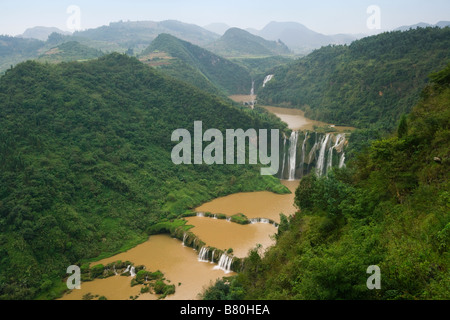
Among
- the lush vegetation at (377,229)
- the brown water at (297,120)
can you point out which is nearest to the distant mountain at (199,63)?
the brown water at (297,120)

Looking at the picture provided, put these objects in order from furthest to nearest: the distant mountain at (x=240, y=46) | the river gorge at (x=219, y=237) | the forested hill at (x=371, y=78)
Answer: the distant mountain at (x=240, y=46) → the forested hill at (x=371, y=78) → the river gorge at (x=219, y=237)

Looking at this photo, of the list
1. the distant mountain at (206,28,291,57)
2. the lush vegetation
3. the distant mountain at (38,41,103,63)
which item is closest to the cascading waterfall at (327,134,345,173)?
the lush vegetation

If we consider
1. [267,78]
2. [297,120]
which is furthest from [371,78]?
[267,78]

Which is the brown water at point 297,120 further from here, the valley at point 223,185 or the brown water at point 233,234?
the brown water at point 233,234

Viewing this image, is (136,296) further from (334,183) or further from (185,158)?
(185,158)

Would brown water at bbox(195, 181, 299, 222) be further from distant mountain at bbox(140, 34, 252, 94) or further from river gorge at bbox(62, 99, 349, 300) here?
distant mountain at bbox(140, 34, 252, 94)

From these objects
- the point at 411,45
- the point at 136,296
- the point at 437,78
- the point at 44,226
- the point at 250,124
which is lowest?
the point at 136,296

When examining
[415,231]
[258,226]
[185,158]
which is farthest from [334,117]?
[415,231]
